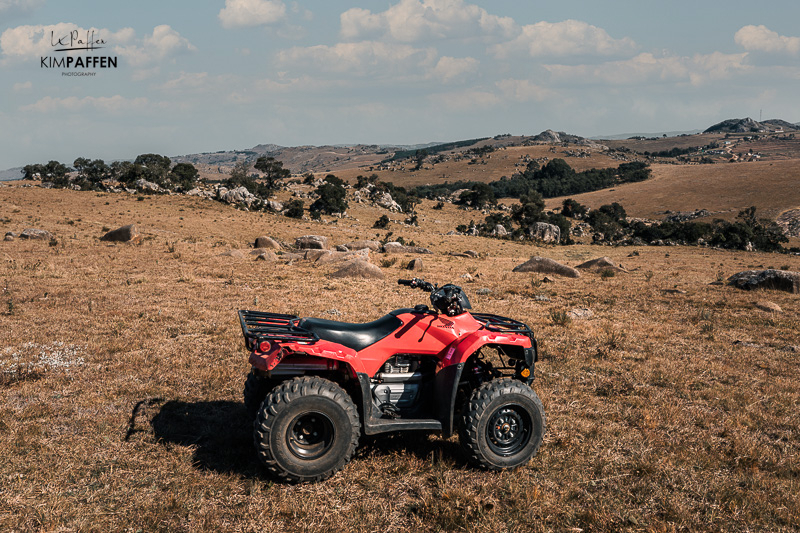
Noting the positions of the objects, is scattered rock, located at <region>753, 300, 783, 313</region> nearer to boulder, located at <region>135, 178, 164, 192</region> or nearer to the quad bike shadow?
the quad bike shadow

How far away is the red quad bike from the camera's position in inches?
209

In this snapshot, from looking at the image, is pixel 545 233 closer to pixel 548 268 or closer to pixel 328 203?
pixel 328 203

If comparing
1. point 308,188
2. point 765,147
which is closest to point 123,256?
point 308,188

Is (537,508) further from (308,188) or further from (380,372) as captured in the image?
(308,188)

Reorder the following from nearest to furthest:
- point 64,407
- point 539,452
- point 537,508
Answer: point 537,508
point 539,452
point 64,407

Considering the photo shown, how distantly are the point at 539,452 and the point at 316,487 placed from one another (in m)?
2.98

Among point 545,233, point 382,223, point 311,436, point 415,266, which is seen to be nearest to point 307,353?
point 311,436

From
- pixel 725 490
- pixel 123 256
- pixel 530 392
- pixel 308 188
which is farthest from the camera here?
pixel 308 188

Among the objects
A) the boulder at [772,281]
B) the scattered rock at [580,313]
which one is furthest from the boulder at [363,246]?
the boulder at [772,281]

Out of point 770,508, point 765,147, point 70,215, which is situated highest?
point 765,147

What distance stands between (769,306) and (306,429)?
55.1 feet

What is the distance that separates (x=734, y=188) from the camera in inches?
4021

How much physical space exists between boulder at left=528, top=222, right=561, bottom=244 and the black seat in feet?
185

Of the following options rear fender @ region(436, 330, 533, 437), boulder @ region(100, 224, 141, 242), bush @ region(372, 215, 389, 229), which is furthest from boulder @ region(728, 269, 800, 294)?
bush @ region(372, 215, 389, 229)
